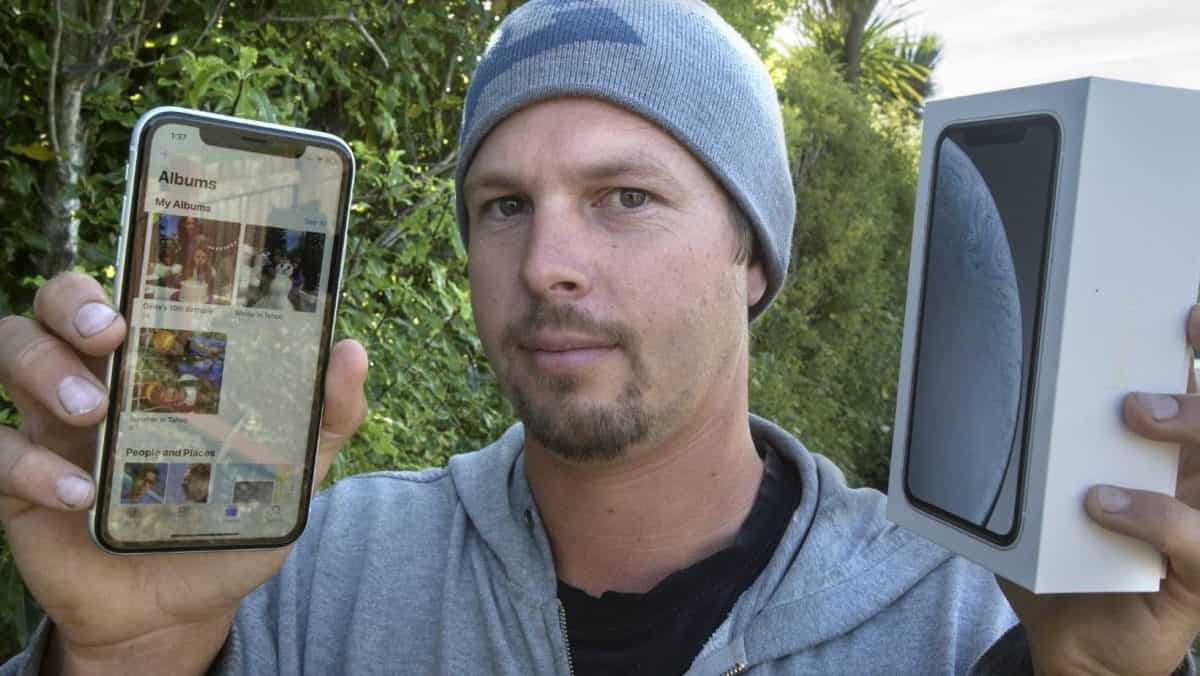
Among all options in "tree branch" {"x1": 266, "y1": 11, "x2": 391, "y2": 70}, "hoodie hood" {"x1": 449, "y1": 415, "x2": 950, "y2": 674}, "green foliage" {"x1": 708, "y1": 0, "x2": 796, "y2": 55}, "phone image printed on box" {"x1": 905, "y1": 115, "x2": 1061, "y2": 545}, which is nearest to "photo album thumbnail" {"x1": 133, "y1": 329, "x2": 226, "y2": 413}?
"hoodie hood" {"x1": 449, "y1": 415, "x2": 950, "y2": 674}

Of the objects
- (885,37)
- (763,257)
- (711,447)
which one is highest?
(885,37)

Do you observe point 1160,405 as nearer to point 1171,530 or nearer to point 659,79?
point 1171,530

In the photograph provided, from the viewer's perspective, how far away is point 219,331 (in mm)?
1536

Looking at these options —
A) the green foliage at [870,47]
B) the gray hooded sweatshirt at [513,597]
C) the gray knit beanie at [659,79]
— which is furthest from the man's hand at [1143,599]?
the green foliage at [870,47]

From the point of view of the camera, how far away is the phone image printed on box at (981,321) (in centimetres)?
127

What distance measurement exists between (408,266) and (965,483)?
2595 mm

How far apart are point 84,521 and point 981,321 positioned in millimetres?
1306

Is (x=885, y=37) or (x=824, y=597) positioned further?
(x=885, y=37)

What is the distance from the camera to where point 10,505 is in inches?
59.6

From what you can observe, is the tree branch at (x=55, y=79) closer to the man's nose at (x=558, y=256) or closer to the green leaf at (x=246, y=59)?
the green leaf at (x=246, y=59)

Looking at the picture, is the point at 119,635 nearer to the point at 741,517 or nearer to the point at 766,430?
the point at 741,517

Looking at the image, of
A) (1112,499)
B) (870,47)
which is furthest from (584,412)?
(870,47)

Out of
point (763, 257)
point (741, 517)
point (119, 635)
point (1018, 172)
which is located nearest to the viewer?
point (1018, 172)

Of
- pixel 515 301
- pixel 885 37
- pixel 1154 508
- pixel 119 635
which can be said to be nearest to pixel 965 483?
pixel 1154 508
